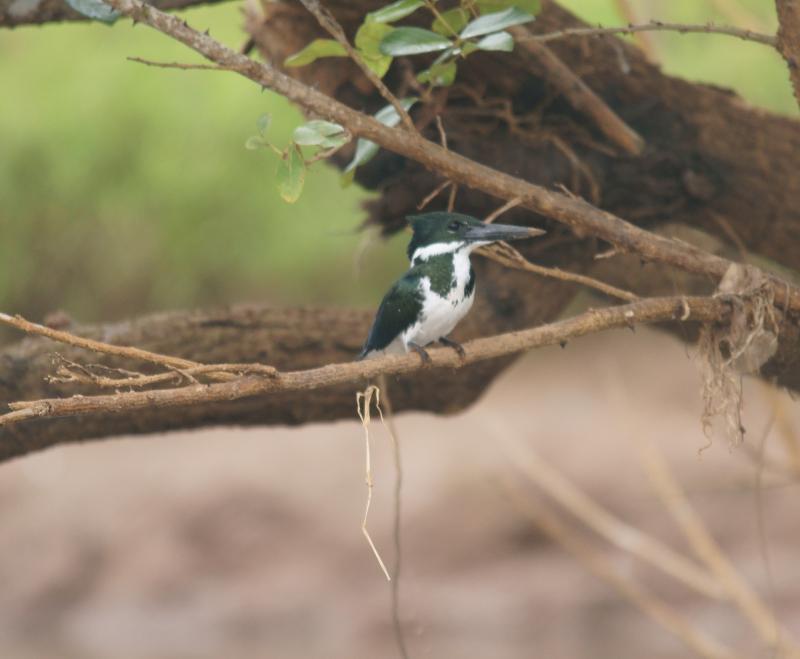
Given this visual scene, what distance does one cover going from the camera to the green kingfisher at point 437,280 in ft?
4.75

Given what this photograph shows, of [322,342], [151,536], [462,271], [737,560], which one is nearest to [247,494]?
[151,536]

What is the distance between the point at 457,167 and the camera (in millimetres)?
1347

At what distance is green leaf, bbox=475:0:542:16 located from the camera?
1452mm

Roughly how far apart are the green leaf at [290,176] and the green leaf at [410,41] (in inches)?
6.2

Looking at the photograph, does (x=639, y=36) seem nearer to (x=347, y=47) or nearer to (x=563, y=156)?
(x=563, y=156)

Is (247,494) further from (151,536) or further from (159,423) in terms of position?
(159,423)

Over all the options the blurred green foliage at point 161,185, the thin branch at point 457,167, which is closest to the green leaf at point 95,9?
the thin branch at point 457,167

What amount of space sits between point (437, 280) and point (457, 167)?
5.9 inches

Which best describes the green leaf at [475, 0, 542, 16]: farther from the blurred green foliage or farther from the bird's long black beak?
the blurred green foliage

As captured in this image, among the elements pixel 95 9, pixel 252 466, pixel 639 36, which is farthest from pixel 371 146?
pixel 252 466

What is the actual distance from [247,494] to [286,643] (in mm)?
470

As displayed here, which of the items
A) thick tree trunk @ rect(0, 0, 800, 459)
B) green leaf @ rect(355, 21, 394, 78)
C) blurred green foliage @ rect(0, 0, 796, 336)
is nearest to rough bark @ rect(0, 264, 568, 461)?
thick tree trunk @ rect(0, 0, 800, 459)

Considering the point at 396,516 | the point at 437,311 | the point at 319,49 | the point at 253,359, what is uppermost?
the point at 319,49

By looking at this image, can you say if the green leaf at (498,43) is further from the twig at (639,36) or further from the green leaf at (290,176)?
the twig at (639,36)
